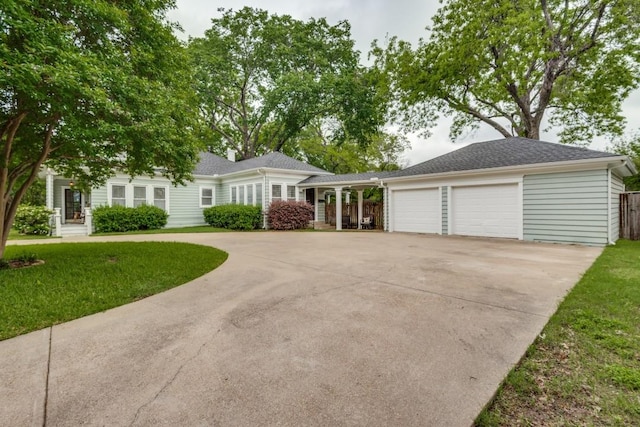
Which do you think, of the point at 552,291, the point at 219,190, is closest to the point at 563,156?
the point at 552,291

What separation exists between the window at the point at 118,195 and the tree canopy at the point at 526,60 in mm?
14425

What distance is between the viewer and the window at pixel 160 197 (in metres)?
15.9

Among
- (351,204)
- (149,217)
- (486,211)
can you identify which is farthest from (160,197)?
(486,211)

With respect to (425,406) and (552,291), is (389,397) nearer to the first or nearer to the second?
(425,406)

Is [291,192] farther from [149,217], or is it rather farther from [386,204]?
[149,217]

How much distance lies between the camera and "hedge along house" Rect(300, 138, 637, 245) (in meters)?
8.84

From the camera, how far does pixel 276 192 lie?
637 inches

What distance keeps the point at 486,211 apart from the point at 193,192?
Result: 49.7ft

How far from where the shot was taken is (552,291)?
4.26 metres

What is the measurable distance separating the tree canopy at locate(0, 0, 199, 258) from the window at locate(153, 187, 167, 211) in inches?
356

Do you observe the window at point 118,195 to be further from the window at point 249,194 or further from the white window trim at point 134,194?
the window at point 249,194

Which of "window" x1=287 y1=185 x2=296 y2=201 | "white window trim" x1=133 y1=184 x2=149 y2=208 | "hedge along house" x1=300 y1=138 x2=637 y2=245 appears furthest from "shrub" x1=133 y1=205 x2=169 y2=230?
"hedge along house" x1=300 y1=138 x2=637 y2=245

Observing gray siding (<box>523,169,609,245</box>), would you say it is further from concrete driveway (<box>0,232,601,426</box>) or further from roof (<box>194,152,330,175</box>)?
roof (<box>194,152,330,175</box>)

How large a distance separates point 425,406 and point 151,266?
565cm
